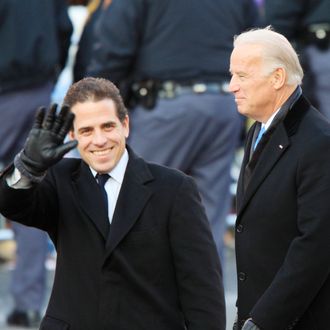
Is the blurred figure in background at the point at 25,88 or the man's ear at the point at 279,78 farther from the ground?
the man's ear at the point at 279,78

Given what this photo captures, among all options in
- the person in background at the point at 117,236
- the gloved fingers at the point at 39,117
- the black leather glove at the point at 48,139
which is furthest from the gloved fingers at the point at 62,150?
the person in background at the point at 117,236

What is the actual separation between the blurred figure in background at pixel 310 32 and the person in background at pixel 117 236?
11.2ft

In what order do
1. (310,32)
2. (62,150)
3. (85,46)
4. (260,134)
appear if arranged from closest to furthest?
1. (62,150)
2. (260,134)
3. (310,32)
4. (85,46)

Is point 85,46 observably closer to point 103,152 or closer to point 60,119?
point 103,152

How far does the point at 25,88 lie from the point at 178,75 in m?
0.91

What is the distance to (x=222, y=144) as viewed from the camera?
24.7 feet

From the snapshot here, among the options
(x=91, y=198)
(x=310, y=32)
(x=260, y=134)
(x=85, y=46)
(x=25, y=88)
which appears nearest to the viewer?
(x=260, y=134)

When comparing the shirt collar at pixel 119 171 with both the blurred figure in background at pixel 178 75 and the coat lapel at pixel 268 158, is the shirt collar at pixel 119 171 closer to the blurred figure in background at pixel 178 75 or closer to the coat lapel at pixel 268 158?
the coat lapel at pixel 268 158

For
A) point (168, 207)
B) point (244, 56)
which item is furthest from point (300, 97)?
point (168, 207)

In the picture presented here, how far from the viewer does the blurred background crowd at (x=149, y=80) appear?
7289 mm

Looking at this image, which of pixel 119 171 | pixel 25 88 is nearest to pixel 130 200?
pixel 119 171

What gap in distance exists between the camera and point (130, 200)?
14.8 feet

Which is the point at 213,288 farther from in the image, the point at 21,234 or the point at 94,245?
the point at 21,234

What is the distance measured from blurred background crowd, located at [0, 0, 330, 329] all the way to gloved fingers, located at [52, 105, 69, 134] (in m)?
3.12
